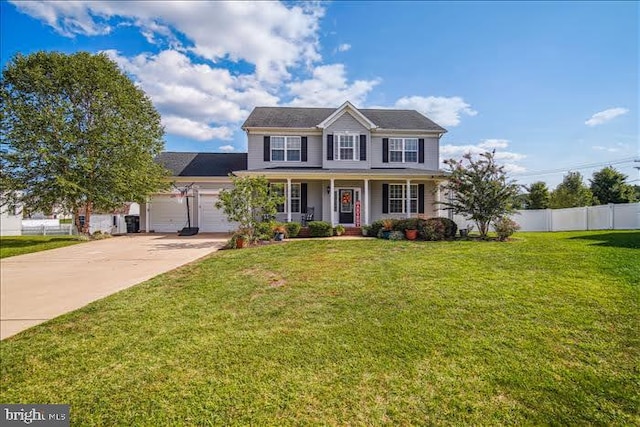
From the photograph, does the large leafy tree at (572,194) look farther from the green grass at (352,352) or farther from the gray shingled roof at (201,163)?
the gray shingled roof at (201,163)

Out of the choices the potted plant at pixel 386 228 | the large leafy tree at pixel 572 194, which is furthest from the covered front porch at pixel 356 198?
the large leafy tree at pixel 572 194

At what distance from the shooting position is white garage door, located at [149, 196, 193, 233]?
19.4 metres

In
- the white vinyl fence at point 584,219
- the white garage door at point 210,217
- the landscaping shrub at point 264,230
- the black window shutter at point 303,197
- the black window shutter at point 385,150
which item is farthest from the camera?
the white garage door at point 210,217

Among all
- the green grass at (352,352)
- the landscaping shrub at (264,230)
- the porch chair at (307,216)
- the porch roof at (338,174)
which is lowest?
the green grass at (352,352)

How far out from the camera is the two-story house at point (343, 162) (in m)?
17.5

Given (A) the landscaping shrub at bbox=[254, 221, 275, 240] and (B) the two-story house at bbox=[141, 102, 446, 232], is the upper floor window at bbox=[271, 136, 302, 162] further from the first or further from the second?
(A) the landscaping shrub at bbox=[254, 221, 275, 240]

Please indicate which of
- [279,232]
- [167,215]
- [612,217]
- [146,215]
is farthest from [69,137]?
[612,217]

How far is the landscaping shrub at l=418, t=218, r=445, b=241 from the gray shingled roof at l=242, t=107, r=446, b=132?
764 cm

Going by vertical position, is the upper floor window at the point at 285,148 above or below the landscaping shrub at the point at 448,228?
above

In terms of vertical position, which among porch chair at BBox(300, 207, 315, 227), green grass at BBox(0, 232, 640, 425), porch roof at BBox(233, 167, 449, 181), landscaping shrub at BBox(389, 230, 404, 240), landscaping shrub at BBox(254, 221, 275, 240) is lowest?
green grass at BBox(0, 232, 640, 425)

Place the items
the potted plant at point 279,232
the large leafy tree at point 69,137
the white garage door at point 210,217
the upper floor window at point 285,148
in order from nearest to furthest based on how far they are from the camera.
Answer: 1. the potted plant at point 279,232
2. the large leafy tree at point 69,137
3. the upper floor window at point 285,148
4. the white garage door at point 210,217

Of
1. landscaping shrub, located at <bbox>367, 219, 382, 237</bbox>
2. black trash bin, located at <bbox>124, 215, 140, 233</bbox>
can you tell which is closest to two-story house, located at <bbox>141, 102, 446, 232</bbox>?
landscaping shrub, located at <bbox>367, 219, 382, 237</bbox>

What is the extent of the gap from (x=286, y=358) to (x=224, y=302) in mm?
2276

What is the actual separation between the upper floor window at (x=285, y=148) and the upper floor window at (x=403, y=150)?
5425 mm
